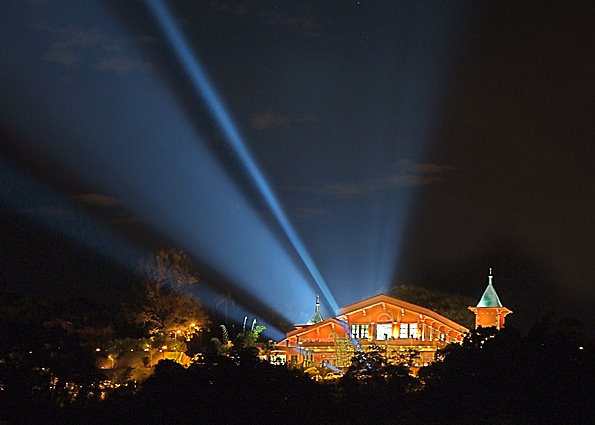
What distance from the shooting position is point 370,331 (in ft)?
154

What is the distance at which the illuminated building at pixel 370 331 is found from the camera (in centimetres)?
4559

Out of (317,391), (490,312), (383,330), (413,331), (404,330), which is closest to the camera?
(317,391)

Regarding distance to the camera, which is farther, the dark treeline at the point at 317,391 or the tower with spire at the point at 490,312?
the tower with spire at the point at 490,312

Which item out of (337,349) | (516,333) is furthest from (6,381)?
(337,349)

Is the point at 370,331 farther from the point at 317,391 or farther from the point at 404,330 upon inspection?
the point at 317,391

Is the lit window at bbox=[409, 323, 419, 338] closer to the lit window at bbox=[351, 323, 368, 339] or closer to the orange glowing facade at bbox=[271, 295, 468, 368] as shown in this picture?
the orange glowing facade at bbox=[271, 295, 468, 368]

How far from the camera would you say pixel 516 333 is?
29.5m

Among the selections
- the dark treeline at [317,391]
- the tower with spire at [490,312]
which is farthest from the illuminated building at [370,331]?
the dark treeline at [317,391]

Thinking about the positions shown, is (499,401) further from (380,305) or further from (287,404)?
(380,305)

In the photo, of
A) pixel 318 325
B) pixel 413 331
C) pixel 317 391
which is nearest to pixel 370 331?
pixel 413 331

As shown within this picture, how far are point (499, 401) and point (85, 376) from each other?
36.2 ft

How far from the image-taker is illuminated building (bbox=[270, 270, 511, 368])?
4559cm

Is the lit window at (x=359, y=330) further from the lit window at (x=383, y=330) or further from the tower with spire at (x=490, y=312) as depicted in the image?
the tower with spire at (x=490, y=312)

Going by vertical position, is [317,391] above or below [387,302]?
below
